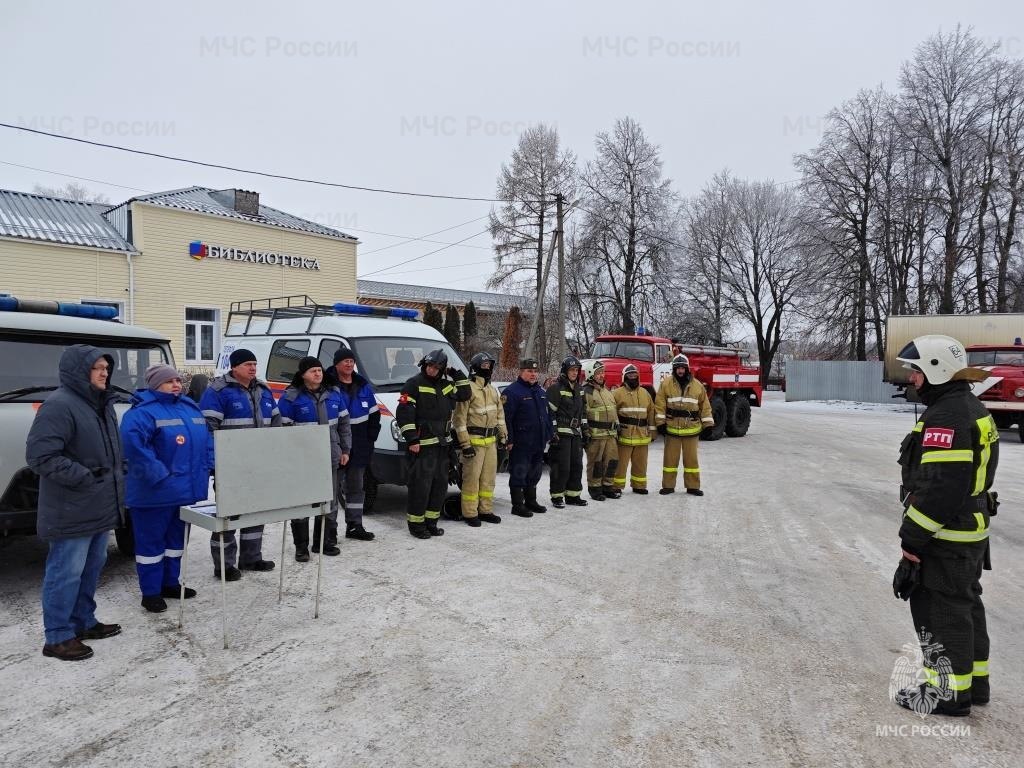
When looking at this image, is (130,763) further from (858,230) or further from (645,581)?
(858,230)

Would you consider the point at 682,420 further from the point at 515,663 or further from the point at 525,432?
the point at 515,663

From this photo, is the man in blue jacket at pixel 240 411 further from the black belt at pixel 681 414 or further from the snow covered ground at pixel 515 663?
the black belt at pixel 681 414

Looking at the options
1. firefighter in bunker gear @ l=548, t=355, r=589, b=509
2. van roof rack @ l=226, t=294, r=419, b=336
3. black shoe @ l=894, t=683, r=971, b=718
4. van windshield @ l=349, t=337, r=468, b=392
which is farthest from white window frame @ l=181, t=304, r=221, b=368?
black shoe @ l=894, t=683, r=971, b=718

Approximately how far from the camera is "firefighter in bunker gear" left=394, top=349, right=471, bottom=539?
21.3ft

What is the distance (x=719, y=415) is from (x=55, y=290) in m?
18.4

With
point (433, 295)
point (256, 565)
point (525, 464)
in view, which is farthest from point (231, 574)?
point (433, 295)

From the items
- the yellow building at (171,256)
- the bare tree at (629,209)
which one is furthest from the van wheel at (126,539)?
the bare tree at (629,209)

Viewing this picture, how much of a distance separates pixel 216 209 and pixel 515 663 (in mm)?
22758

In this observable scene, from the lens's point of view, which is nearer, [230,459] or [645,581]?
[230,459]

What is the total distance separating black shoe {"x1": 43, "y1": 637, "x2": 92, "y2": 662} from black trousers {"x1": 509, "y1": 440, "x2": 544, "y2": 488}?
457cm

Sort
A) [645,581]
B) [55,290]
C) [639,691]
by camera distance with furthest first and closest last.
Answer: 1. [55,290]
2. [645,581]
3. [639,691]

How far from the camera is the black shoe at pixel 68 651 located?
380 centimetres

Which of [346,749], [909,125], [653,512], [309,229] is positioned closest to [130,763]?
[346,749]

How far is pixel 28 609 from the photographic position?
4.55 m
